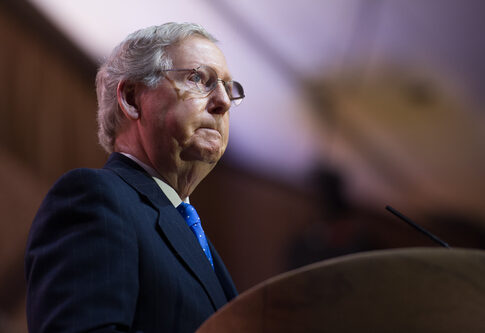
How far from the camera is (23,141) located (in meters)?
3.08

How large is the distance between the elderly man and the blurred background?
176 centimetres

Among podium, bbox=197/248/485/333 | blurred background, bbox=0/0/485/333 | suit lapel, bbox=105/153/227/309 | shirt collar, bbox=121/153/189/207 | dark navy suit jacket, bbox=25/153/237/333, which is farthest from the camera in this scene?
blurred background, bbox=0/0/485/333

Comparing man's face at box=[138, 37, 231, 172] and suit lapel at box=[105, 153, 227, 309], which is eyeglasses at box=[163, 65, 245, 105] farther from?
suit lapel at box=[105, 153, 227, 309]

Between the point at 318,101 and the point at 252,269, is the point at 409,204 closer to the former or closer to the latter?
the point at 318,101

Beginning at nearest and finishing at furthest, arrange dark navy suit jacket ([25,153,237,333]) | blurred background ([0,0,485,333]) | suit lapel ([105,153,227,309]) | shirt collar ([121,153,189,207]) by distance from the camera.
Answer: dark navy suit jacket ([25,153,237,333]), suit lapel ([105,153,227,309]), shirt collar ([121,153,189,207]), blurred background ([0,0,485,333])

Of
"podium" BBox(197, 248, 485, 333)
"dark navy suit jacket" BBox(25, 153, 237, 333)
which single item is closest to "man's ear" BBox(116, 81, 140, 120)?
"dark navy suit jacket" BBox(25, 153, 237, 333)

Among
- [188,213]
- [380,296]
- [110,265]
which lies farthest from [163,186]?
[380,296]

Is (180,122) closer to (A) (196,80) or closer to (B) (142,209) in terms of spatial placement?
(A) (196,80)

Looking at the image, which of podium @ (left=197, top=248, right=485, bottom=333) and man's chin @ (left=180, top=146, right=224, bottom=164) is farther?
man's chin @ (left=180, top=146, right=224, bottom=164)

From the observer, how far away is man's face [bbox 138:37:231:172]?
1.34 metres

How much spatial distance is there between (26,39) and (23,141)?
0.55 meters

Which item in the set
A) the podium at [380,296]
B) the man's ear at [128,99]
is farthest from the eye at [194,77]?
the podium at [380,296]

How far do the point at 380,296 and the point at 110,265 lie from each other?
0.49m

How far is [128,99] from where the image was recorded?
1.42m
